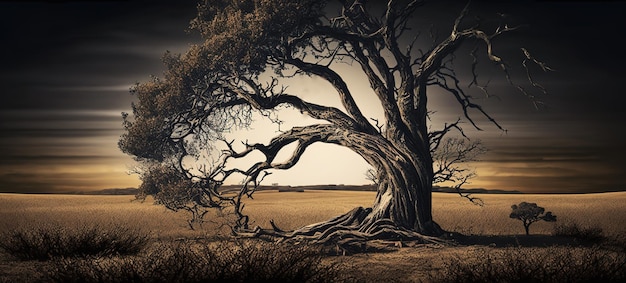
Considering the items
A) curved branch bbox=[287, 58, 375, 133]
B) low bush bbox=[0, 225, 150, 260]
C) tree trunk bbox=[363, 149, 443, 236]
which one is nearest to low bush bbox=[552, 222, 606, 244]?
tree trunk bbox=[363, 149, 443, 236]

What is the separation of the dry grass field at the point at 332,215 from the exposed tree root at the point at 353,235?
1.65ft

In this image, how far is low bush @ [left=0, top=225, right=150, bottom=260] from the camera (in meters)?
14.6

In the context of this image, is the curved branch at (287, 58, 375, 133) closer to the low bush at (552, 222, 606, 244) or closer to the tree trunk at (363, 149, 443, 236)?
the tree trunk at (363, 149, 443, 236)

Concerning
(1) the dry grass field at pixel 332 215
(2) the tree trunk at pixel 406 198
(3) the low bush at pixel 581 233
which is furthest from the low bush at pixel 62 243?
(3) the low bush at pixel 581 233

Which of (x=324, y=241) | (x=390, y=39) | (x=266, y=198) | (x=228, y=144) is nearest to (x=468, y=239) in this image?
(x=324, y=241)

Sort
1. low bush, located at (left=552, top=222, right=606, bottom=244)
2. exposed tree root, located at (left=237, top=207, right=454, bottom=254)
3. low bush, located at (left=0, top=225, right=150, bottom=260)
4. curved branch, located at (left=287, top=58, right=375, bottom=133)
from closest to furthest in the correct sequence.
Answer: low bush, located at (left=0, top=225, right=150, bottom=260) → exposed tree root, located at (left=237, top=207, right=454, bottom=254) → curved branch, located at (left=287, top=58, right=375, bottom=133) → low bush, located at (left=552, top=222, right=606, bottom=244)

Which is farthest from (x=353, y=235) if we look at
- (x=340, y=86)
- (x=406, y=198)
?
(x=340, y=86)

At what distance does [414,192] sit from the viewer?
19688 millimetres

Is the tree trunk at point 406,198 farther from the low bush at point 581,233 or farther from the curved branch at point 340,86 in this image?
the low bush at point 581,233

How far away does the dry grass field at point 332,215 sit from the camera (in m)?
14.7

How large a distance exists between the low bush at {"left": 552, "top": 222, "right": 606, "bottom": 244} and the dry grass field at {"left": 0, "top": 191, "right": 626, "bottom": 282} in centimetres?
48

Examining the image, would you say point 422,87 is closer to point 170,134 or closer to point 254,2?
point 254,2

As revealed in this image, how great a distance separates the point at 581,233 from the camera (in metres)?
21.1

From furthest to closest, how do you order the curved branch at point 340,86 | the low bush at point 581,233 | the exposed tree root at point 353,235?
the low bush at point 581,233 → the curved branch at point 340,86 → the exposed tree root at point 353,235
